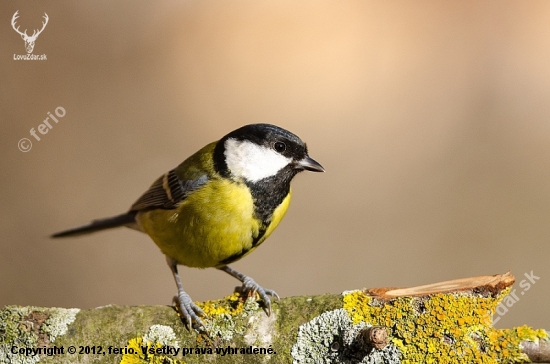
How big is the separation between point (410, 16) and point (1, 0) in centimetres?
381

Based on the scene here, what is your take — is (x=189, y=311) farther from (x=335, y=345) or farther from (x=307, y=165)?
(x=307, y=165)

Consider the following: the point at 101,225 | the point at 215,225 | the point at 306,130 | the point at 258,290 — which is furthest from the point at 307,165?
the point at 306,130

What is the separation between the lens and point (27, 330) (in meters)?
1.93

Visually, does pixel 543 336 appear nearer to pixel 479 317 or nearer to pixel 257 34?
pixel 479 317

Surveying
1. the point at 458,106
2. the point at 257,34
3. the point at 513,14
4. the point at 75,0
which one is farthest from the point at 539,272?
the point at 75,0

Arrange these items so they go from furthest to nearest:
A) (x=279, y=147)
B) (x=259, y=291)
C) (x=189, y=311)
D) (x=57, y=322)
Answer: (x=279, y=147)
(x=259, y=291)
(x=189, y=311)
(x=57, y=322)

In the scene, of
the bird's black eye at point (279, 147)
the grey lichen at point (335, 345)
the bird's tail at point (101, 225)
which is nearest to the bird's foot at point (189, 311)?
the grey lichen at point (335, 345)

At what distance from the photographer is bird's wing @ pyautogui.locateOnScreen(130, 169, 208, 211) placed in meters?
2.57

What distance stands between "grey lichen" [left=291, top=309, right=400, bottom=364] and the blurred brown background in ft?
7.79

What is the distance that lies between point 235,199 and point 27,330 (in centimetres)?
99

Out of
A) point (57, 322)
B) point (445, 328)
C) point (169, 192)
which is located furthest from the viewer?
point (169, 192)

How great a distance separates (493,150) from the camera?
477 centimetres

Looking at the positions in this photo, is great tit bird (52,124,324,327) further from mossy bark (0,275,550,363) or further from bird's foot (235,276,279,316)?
mossy bark (0,275,550,363)

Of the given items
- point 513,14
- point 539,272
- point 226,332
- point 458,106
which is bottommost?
point 539,272
